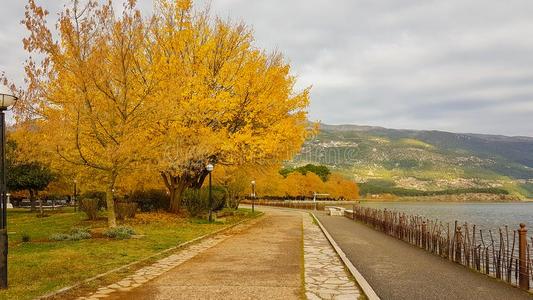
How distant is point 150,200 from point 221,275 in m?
21.4

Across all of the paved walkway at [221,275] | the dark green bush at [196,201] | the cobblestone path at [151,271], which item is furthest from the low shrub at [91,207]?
the paved walkway at [221,275]

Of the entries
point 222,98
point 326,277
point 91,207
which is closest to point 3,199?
point 326,277

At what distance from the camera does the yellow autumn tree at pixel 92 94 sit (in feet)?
56.3

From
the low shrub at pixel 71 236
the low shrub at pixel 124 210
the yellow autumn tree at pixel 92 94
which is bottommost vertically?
the low shrub at pixel 71 236

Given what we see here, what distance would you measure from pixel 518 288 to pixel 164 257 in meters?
9.31

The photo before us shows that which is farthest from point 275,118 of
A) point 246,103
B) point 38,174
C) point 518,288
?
point 38,174

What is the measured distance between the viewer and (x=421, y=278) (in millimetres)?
10680

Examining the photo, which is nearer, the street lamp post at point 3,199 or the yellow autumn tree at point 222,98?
the street lamp post at point 3,199

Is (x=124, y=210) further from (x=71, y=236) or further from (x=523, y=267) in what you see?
(x=523, y=267)

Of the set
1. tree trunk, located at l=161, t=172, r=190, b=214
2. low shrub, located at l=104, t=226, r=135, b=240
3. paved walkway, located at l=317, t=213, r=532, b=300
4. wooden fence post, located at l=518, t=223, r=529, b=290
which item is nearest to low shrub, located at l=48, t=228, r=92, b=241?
low shrub, located at l=104, t=226, r=135, b=240

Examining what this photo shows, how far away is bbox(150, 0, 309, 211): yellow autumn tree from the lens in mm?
23047

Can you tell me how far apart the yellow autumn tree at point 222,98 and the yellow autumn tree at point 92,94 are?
2952mm

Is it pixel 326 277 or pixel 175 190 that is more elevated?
pixel 175 190

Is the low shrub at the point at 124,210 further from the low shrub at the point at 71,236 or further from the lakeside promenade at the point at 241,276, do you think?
the lakeside promenade at the point at 241,276
